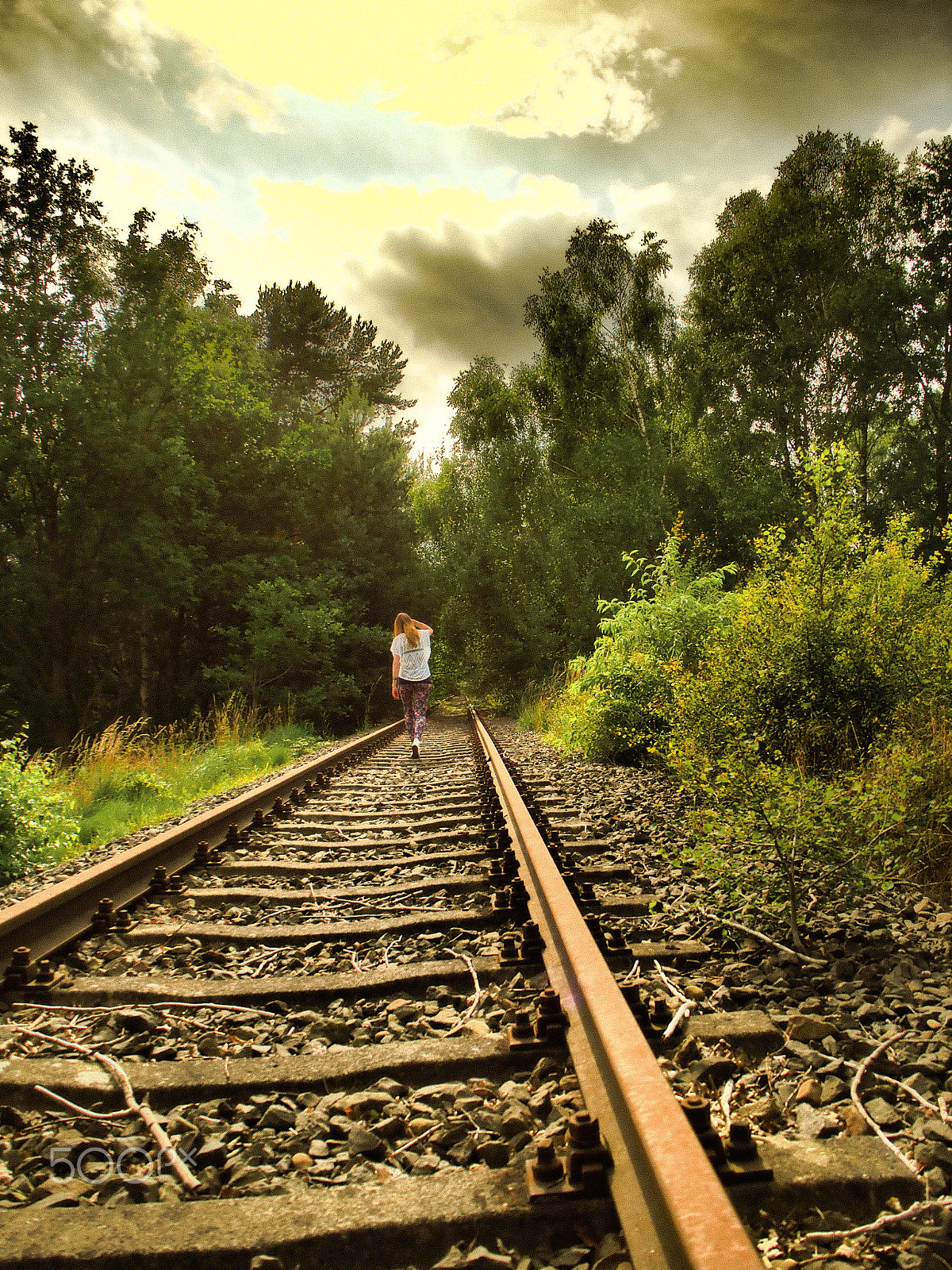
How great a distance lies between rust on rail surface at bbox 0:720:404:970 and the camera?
259 centimetres

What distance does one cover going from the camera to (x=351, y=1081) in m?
1.70

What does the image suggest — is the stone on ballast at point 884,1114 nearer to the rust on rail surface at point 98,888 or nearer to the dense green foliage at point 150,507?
the rust on rail surface at point 98,888

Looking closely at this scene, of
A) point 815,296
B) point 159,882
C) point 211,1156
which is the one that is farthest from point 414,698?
point 815,296

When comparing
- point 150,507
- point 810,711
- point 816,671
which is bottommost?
point 810,711

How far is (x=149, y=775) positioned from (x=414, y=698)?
11.1ft

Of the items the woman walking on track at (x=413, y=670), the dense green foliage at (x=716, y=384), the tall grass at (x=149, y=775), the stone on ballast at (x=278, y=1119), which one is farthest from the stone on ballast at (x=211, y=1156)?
the dense green foliage at (x=716, y=384)

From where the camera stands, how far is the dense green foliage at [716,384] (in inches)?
798

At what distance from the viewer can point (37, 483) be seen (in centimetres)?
1460

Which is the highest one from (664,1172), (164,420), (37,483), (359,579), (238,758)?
(164,420)

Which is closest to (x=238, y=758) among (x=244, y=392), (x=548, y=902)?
(x=548, y=902)

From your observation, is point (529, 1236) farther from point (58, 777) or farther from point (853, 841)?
point (58, 777)

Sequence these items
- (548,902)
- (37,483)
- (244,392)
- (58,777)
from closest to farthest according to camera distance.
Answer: (548,902), (58,777), (37,483), (244,392)

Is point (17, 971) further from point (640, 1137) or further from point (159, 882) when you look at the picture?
point (640, 1137)

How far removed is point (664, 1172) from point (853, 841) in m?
2.66
